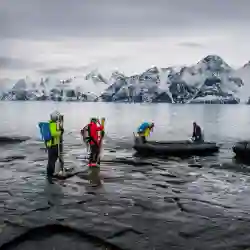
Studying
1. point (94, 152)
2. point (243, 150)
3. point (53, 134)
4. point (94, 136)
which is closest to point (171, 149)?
point (243, 150)

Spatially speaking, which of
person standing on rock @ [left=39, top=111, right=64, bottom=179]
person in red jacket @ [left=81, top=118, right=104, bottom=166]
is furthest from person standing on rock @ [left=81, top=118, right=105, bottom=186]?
person standing on rock @ [left=39, top=111, right=64, bottom=179]

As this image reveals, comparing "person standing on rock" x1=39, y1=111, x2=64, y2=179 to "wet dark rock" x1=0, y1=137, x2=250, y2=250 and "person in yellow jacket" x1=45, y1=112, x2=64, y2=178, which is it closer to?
"person in yellow jacket" x1=45, y1=112, x2=64, y2=178

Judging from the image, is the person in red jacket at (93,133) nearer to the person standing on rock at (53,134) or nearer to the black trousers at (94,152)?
the black trousers at (94,152)

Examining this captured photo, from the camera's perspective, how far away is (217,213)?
1361 cm

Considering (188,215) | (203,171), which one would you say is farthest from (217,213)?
(203,171)

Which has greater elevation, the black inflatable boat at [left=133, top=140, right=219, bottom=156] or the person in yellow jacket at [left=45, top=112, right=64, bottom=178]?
the person in yellow jacket at [left=45, top=112, right=64, bottom=178]

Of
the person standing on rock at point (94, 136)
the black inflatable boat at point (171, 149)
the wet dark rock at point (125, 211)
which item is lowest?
the wet dark rock at point (125, 211)

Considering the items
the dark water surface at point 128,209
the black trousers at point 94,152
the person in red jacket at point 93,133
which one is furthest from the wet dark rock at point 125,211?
the person in red jacket at point 93,133

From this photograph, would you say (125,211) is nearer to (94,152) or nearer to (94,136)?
(94,136)

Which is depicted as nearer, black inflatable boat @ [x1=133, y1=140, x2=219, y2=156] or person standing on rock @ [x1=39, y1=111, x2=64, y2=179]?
person standing on rock @ [x1=39, y1=111, x2=64, y2=179]

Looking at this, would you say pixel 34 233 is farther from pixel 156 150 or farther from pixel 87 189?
pixel 156 150

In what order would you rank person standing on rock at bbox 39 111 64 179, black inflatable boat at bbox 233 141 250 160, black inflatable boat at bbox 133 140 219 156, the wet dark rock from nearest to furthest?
1. the wet dark rock
2. person standing on rock at bbox 39 111 64 179
3. black inflatable boat at bbox 233 141 250 160
4. black inflatable boat at bbox 133 140 219 156

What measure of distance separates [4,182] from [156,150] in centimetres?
1164

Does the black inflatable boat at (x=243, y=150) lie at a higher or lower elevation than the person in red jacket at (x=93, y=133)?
lower
